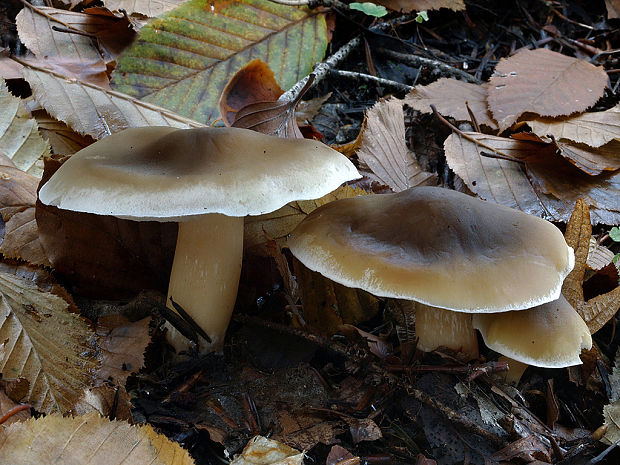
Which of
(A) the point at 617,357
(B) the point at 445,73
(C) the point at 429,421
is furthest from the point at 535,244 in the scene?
(B) the point at 445,73

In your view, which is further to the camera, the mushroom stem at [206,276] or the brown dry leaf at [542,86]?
the brown dry leaf at [542,86]

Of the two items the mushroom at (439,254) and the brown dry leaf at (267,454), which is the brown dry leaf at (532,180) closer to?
the mushroom at (439,254)

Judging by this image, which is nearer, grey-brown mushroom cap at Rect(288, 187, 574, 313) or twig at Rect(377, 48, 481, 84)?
grey-brown mushroom cap at Rect(288, 187, 574, 313)

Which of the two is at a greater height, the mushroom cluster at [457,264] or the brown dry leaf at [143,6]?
the brown dry leaf at [143,6]

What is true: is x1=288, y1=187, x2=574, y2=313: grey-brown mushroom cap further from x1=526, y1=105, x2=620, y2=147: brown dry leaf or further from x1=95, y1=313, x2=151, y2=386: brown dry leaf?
x1=526, y1=105, x2=620, y2=147: brown dry leaf

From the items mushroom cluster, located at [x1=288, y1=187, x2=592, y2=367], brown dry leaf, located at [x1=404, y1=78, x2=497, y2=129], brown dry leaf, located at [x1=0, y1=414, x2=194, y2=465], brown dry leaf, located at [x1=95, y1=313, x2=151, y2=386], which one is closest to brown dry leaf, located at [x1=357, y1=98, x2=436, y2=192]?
brown dry leaf, located at [x1=404, y1=78, x2=497, y2=129]

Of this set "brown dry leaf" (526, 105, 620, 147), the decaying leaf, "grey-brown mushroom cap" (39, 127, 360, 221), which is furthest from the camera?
"brown dry leaf" (526, 105, 620, 147)

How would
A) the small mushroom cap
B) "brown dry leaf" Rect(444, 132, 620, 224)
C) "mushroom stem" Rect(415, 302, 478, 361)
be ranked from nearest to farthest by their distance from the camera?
the small mushroom cap
"mushroom stem" Rect(415, 302, 478, 361)
"brown dry leaf" Rect(444, 132, 620, 224)

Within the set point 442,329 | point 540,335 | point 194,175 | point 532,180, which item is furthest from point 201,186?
point 532,180

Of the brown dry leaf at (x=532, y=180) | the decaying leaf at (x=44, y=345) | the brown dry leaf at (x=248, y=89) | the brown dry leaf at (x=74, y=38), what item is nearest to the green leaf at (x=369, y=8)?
the brown dry leaf at (x=248, y=89)
